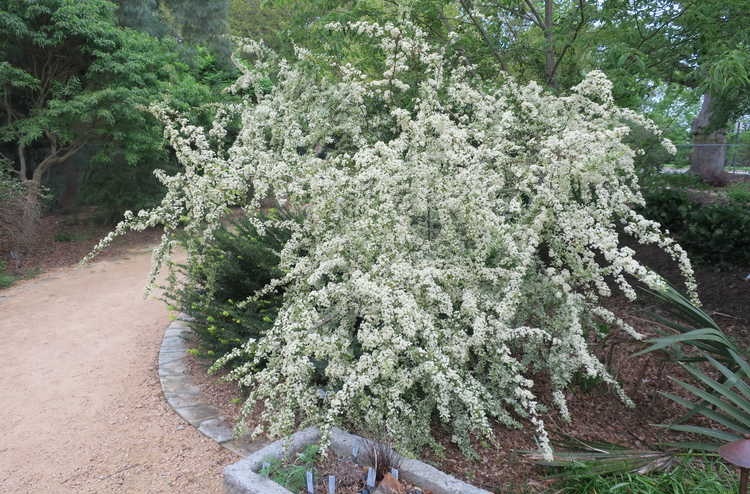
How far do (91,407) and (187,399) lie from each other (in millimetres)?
714

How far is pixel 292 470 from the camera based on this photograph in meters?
2.59

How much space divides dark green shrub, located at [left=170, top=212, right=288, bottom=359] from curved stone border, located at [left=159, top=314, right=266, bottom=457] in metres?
0.26

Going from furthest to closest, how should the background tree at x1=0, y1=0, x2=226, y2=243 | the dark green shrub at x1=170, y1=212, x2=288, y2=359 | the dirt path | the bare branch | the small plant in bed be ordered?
the background tree at x1=0, y1=0, x2=226, y2=243
the bare branch
the dark green shrub at x1=170, y1=212, x2=288, y2=359
the dirt path
the small plant in bed

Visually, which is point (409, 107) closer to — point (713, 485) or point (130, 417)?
point (130, 417)

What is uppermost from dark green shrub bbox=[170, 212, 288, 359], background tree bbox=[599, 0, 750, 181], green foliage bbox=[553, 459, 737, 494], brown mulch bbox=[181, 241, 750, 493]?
background tree bbox=[599, 0, 750, 181]

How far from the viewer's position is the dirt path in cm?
324

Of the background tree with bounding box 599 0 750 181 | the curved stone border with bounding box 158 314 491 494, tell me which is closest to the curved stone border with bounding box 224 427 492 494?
the curved stone border with bounding box 158 314 491 494

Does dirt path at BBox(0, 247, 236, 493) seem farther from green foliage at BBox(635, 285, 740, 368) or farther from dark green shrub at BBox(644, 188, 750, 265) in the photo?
dark green shrub at BBox(644, 188, 750, 265)

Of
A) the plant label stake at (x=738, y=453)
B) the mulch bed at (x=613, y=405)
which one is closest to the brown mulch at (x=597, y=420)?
Answer: the mulch bed at (x=613, y=405)

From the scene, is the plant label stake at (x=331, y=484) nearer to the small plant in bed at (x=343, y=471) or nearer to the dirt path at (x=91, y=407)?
the small plant in bed at (x=343, y=471)

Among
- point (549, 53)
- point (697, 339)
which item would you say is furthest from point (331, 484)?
point (549, 53)

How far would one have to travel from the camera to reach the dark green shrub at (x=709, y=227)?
235 inches

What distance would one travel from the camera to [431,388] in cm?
299

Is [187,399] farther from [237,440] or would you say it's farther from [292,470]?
[292,470]
